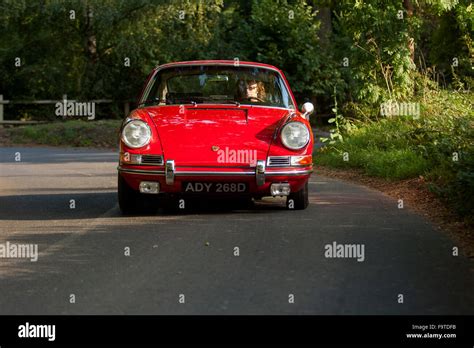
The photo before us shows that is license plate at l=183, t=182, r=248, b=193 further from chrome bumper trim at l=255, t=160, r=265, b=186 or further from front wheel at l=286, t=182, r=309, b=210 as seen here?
front wheel at l=286, t=182, r=309, b=210

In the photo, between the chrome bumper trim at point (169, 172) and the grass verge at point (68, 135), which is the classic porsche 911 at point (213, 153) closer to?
the chrome bumper trim at point (169, 172)

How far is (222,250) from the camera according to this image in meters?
7.80

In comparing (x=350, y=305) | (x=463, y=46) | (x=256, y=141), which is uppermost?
(x=463, y=46)

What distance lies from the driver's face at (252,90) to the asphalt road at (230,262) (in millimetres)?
1229

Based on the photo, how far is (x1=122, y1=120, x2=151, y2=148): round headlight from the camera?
9.74m

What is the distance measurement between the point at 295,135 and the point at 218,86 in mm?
1439

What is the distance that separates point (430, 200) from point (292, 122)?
2.22m

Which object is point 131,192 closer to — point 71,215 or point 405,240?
point 71,215

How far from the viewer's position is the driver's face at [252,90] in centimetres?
1086

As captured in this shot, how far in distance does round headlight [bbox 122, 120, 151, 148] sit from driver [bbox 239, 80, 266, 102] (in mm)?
1506

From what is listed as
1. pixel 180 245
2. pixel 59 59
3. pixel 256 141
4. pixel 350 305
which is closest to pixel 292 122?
pixel 256 141

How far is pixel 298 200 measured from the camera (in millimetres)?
10195
